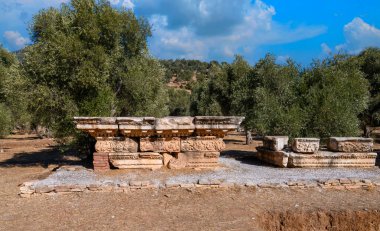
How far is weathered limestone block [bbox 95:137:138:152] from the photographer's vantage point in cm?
1007

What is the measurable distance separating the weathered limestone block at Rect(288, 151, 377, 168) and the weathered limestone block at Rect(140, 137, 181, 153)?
4.14m

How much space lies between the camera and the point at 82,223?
634 cm

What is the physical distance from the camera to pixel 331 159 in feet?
37.1

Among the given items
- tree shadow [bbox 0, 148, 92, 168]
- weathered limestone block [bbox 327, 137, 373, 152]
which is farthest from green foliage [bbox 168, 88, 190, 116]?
weathered limestone block [bbox 327, 137, 373, 152]

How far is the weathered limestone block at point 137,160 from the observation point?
10047 mm

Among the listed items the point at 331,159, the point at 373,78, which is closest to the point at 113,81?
the point at 331,159

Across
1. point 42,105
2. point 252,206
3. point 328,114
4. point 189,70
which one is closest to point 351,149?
point 328,114

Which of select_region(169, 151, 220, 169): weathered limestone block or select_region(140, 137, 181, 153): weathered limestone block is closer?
select_region(140, 137, 181, 153): weathered limestone block

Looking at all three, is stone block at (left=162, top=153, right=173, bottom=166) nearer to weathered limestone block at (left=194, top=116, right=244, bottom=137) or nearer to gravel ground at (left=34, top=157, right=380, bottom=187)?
gravel ground at (left=34, top=157, right=380, bottom=187)

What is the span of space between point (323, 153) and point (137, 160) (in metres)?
6.65

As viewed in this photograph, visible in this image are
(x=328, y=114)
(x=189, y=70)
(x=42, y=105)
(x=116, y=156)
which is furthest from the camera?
(x=189, y=70)

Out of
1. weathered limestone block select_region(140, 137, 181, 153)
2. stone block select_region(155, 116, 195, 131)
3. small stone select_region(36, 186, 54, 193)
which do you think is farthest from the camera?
weathered limestone block select_region(140, 137, 181, 153)

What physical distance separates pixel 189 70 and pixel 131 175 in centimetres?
8075

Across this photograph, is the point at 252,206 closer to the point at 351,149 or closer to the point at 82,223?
the point at 82,223
